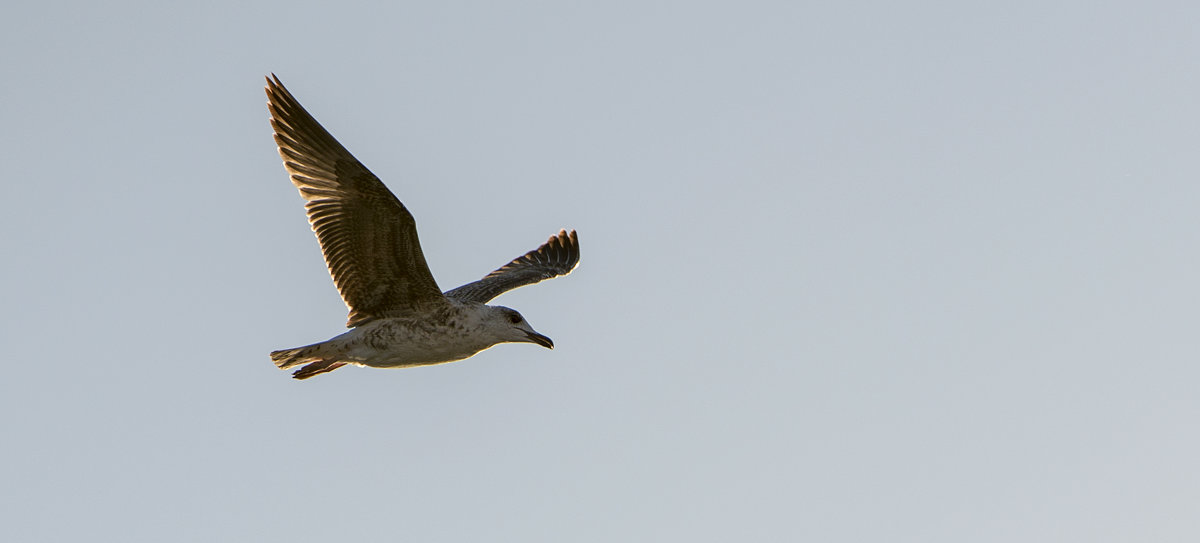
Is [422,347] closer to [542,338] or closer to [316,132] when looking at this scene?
[542,338]

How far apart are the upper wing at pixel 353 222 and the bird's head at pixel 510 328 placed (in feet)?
2.08

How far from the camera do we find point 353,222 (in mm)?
15680

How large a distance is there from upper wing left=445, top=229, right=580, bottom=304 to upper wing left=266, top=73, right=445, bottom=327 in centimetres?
271

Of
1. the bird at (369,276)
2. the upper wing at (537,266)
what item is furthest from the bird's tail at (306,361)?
the upper wing at (537,266)

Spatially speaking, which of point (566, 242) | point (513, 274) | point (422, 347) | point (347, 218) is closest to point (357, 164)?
point (347, 218)

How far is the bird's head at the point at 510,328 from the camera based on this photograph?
15.8 metres

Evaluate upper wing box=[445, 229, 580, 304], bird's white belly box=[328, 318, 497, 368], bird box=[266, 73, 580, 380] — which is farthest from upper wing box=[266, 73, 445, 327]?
upper wing box=[445, 229, 580, 304]

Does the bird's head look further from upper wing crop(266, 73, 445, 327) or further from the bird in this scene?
upper wing crop(266, 73, 445, 327)

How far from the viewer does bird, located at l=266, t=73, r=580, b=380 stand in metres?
15.6

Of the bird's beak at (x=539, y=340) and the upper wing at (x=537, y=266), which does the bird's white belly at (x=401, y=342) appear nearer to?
the bird's beak at (x=539, y=340)

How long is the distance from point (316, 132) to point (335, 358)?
8.34 ft

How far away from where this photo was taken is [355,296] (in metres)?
16.0

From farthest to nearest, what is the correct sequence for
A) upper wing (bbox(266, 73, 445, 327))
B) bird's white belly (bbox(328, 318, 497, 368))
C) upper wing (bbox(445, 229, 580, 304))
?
upper wing (bbox(445, 229, 580, 304)) → bird's white belly (bbox(328, 318, 497, 368)) → upper wing (bbox(266, 73, 445, 327))

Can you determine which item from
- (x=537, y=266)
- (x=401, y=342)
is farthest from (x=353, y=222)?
(x=537, y=266)
